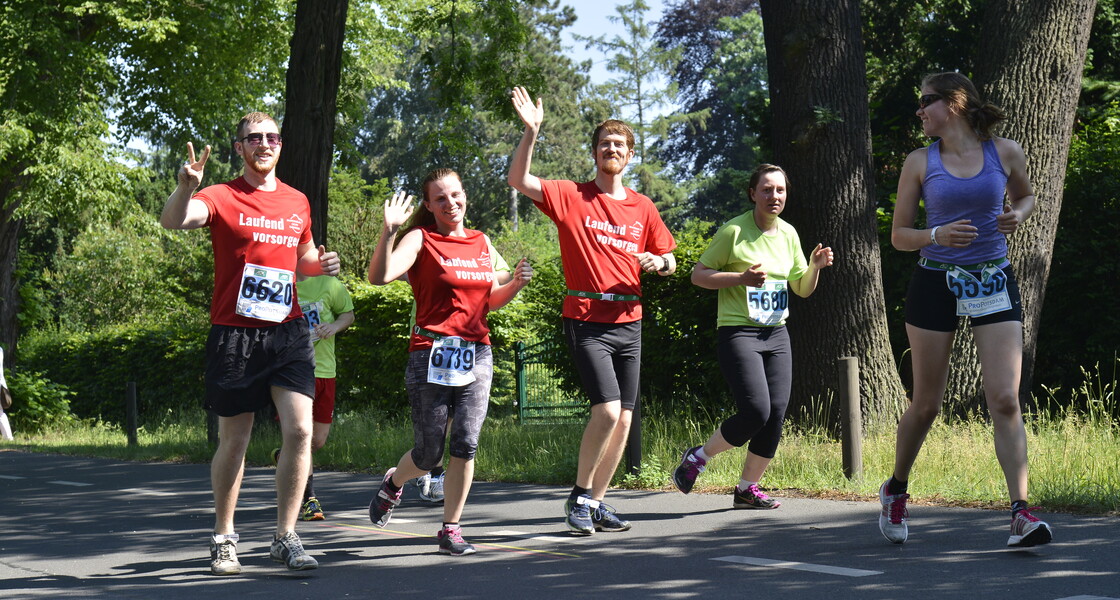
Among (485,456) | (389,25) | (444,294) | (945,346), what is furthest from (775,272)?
(389,25)

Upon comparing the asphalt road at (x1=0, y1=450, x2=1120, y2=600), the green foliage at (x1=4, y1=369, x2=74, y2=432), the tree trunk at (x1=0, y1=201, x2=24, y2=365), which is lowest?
the asphalt road at (x1=0, y1=450, x2=1120, y2=600)

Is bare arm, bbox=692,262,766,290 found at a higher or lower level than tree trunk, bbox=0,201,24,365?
lower

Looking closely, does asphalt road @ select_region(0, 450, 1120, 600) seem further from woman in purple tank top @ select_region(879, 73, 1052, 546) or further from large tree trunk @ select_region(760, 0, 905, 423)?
large tree trunk @ select_region(760, 0, 905, 423)

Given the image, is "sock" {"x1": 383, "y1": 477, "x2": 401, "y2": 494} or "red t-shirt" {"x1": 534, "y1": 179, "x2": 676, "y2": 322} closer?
"red t-shirt" {"x1": 534, "y1": 179, "x2": 676, "y2": 322}

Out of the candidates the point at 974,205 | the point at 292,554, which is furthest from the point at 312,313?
the point at 974,205

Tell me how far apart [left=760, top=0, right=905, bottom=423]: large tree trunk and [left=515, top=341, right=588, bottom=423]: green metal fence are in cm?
510

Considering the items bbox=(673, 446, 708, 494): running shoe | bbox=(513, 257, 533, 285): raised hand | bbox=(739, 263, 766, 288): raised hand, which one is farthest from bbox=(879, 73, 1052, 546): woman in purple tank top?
bbox=(513, 257, 533, 285): raised hand

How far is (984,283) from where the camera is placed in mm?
5547

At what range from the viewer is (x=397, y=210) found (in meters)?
6.02

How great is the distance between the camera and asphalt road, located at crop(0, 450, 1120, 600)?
5137 millimetres

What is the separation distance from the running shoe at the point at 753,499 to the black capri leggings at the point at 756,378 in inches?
13.3

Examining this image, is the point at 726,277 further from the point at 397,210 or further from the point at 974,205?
the point at 397,210

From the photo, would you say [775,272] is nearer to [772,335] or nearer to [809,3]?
[772,335]

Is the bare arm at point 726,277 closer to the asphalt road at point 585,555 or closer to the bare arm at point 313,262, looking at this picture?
the asphalt road at point 585,555
